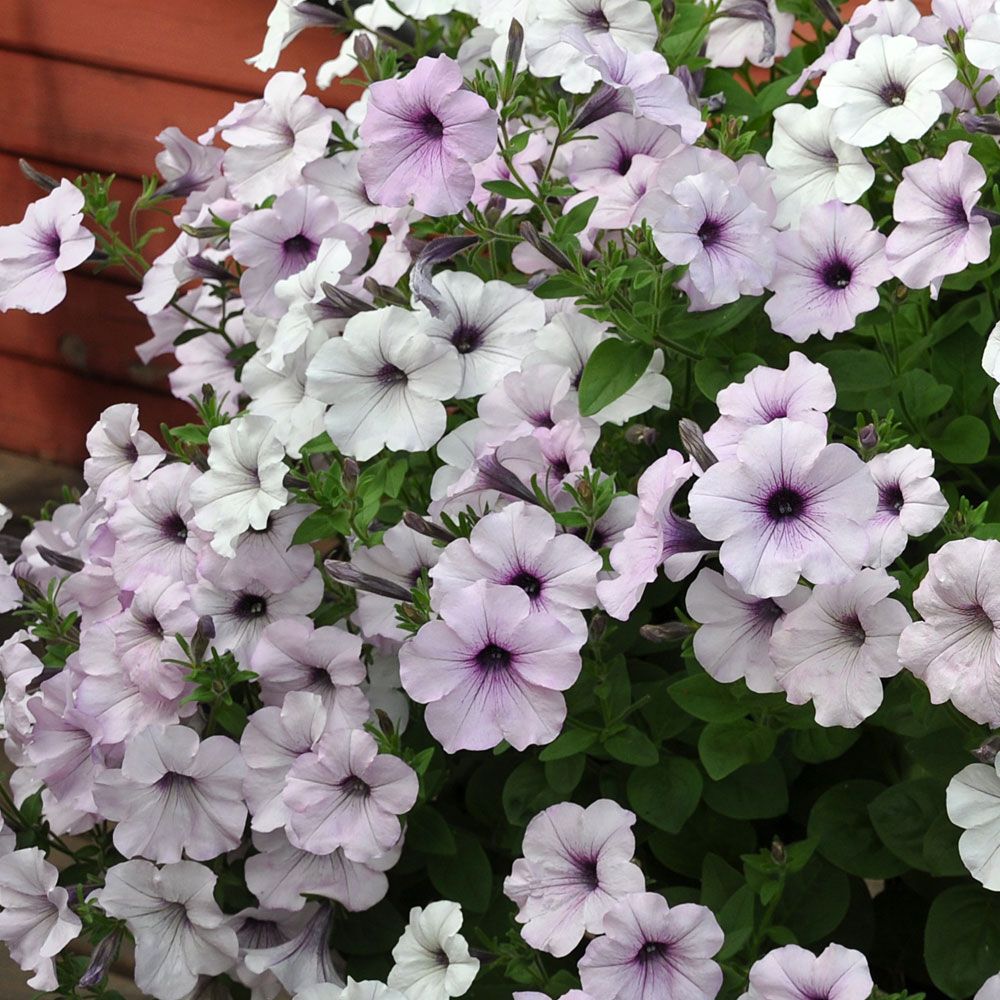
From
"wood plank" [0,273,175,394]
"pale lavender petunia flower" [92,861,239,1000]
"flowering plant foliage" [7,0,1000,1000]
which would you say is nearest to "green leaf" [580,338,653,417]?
"flowering plant foliage" [7,0,1000,1000]

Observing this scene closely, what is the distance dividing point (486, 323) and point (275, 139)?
359 mm

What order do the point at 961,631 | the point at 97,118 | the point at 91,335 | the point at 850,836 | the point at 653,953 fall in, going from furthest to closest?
the point at 91,335 → the point at 97,118 → the point at 850,836 → the point at 653,953 → the point at 961,631

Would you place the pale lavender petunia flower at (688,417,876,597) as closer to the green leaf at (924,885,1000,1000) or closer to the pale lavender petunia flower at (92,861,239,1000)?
the green leaf at (924,885,1000,1000)

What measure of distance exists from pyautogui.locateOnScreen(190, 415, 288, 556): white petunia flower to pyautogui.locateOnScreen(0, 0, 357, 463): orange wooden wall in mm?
1250

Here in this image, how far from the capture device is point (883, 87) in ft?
3.40

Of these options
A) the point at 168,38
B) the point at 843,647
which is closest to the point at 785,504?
the point at 843,647

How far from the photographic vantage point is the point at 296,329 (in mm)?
1070

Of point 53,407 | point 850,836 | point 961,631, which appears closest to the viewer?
point 961,631

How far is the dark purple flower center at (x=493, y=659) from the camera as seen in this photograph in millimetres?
884

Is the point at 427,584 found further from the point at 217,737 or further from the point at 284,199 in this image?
the point at 284,199

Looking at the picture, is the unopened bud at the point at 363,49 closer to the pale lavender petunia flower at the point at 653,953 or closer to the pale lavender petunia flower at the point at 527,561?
the pale lavender petunia flower at the point at 527,561

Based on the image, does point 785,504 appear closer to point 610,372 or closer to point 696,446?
point 696,446

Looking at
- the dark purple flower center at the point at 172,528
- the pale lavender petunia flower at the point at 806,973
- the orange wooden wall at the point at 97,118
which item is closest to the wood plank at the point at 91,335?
the orange wooden wall at the point at 97,118

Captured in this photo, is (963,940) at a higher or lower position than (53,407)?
higher
